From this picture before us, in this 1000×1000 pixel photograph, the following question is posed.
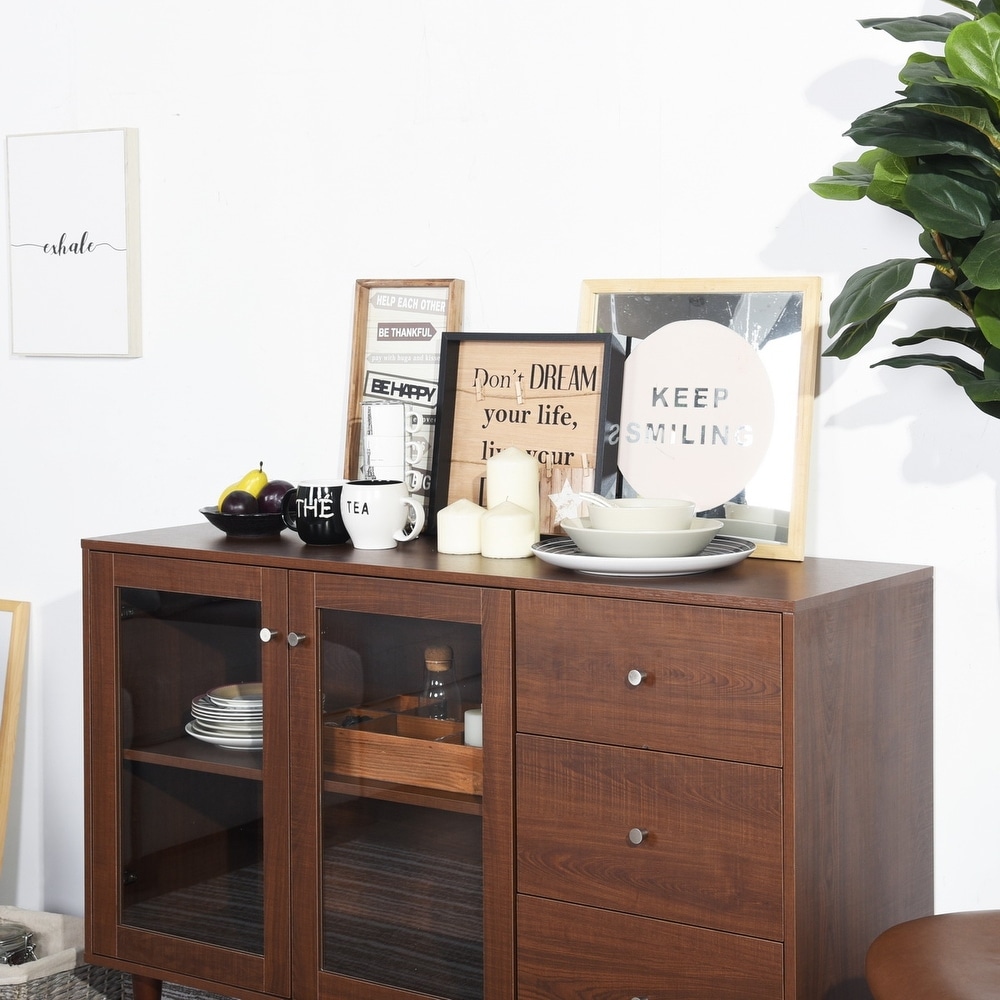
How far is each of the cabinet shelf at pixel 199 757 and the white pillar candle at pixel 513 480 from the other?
0.54m

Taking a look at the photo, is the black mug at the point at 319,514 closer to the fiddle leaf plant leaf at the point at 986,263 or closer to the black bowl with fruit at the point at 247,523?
the black bowl with fruit at the point at 247,523

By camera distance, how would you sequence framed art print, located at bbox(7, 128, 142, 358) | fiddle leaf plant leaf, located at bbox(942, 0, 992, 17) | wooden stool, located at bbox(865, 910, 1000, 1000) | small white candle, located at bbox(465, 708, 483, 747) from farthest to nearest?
framed art print, located at bbox(7, 128, 142, 358) < small white candle, located at bbox(465, 708, 483, 747) < fiddle leaf plant leaf, located at bbox(942, 0, 992, 17) < wooden stool, located at bbox(865, 910, 1000, 1000)

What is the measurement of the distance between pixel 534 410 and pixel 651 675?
0.60 m

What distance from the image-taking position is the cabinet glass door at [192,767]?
202cm

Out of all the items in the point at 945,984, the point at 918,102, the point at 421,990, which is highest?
the point at 918,102

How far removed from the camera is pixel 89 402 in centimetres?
270

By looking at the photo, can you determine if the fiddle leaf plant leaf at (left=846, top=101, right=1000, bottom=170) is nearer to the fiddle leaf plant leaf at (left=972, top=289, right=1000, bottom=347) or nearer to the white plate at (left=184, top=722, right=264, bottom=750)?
the fiddle leaf plant leaf at (left=972, top=289, right=1000, bottom=347)

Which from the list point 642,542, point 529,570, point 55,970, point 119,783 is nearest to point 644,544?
point 642,542

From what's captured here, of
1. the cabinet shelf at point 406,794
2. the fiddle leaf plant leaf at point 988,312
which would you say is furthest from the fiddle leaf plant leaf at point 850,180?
the cabinet shelf at point 406,794

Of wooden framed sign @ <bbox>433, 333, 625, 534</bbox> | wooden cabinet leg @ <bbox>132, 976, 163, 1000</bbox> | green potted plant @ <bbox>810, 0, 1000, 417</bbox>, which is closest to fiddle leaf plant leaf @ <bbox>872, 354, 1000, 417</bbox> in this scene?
green potted plant @ <bbox>810, 0, 1000, 417</bbox>

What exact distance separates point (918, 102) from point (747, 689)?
0.70 m

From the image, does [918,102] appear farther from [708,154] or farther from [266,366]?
[266,366]

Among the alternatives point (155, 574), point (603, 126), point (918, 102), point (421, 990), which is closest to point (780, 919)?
point (421, 990)

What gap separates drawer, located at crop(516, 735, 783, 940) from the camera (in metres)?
1.57
